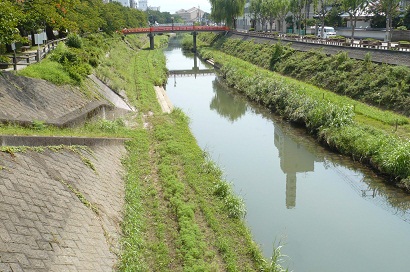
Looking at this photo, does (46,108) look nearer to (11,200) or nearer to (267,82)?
(11,200)

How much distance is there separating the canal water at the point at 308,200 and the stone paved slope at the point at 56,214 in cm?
440

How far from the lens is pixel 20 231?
24.0ft

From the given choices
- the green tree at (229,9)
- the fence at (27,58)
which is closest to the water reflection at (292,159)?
the fence at (27,58)

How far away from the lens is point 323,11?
47.1m

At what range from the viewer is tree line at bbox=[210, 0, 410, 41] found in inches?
1612

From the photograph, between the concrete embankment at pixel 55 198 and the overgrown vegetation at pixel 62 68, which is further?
the overgrown vegetation at pixel 62 68

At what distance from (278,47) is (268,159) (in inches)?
962

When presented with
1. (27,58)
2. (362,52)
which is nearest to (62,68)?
(27,58)

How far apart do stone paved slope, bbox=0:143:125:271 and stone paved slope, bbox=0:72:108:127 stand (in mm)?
3654

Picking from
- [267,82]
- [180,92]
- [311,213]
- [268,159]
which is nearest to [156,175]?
[311,213]

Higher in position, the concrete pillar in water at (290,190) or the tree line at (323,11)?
the tree line at (323,11)

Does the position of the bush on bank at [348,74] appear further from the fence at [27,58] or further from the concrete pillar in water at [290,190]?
the fence at [27,58]

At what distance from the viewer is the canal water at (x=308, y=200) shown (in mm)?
A: 11297

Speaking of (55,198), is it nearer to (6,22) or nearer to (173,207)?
(173,207)
